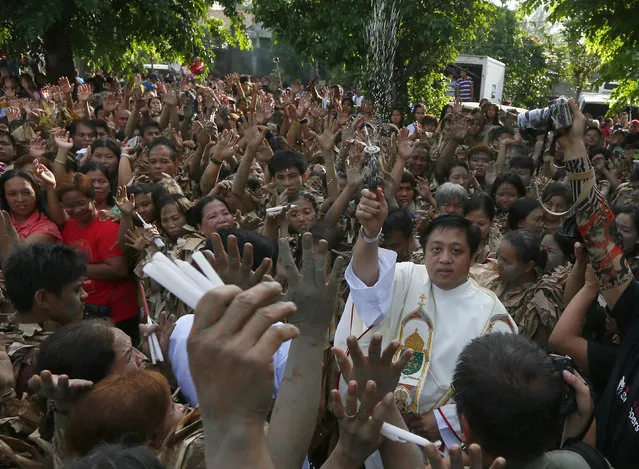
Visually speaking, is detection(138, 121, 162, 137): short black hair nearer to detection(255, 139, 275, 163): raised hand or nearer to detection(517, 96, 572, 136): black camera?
detection(255, 139, 275, 163): raised hand

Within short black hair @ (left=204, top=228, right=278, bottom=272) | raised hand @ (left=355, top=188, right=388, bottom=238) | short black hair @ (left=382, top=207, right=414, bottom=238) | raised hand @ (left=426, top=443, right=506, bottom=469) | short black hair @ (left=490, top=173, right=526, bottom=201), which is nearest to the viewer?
raised hand @ (left=426, top=443, right=506, bottom=469)

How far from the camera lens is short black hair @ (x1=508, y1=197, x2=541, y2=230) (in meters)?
4.97

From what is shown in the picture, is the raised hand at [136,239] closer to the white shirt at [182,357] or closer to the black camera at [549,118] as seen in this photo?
the white shirt at [182,357]

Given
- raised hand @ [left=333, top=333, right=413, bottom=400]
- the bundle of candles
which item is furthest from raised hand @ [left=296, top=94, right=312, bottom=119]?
the bundle of candles

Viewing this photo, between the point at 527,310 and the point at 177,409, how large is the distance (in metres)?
2.15

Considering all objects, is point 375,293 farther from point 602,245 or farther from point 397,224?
point 397,224

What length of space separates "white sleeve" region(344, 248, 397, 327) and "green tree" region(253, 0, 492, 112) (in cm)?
1210

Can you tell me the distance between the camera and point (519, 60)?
26.7 m

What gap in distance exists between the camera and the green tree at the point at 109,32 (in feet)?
45.1

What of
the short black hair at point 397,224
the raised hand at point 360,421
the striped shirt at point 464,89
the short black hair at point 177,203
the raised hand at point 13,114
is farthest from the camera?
the striped shirt at point 464,89

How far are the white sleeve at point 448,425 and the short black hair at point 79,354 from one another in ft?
4.09

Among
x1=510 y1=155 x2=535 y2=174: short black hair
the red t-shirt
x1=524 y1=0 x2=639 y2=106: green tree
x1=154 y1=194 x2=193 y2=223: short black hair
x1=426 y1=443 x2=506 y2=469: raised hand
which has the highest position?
x1=524 y1=0 x2=639 y2=106: green tree

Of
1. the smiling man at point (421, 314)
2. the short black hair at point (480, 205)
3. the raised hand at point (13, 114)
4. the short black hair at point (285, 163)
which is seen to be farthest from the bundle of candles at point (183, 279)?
the raised hand at point (13, 114)

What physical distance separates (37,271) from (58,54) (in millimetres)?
12932
